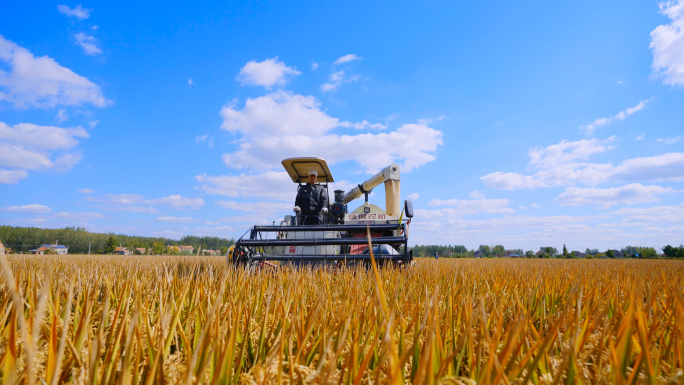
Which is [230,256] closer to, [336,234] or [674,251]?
[336,234]

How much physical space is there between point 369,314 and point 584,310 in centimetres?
143

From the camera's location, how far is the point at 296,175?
28.5 ft

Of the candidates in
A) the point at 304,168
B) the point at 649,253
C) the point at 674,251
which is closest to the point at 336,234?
the point at 304,168

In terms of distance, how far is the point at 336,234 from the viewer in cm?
743

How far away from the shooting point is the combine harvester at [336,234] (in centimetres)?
516

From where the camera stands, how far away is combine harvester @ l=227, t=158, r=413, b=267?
5160mm

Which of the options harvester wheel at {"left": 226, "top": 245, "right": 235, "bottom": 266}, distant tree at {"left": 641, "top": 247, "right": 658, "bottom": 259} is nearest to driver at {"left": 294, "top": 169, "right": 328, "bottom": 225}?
harvester wheel at {"left": 226, "top": 245, "right": 235, "bottom": 266}

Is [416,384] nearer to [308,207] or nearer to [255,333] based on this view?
[255,333]

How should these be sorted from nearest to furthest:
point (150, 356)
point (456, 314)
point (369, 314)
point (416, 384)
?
1. point (416, 384)
2. point (150, 356)
3. point (369, 314)
4. point (456, 314)

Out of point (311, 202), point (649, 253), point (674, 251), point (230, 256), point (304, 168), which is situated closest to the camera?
point (230, 256)

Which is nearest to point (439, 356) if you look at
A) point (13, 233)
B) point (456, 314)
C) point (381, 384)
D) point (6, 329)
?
point (381, 384)

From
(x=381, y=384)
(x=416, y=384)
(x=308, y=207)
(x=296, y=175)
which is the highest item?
(x=296, y=175)

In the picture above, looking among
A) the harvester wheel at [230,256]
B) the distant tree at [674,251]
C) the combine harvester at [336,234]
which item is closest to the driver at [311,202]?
the combine harvester at [336,234]

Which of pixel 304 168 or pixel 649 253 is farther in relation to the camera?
pixel 649 253
